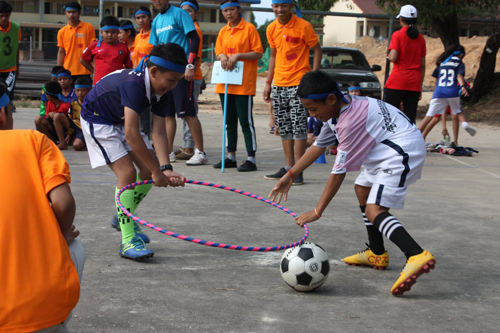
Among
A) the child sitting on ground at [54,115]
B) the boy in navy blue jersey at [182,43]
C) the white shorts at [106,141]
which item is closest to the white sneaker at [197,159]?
the boy in navy blue jersey at [182,43]

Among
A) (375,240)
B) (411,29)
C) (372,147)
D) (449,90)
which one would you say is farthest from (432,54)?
(372,147)

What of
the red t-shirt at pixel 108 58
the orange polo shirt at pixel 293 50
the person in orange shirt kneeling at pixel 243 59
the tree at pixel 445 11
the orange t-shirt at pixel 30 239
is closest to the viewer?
the orange t-shirt at pixel 30 239

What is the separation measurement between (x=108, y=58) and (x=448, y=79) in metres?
6.20

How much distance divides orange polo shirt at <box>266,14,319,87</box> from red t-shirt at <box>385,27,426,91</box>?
7.43ft

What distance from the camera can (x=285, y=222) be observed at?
5.48 metres

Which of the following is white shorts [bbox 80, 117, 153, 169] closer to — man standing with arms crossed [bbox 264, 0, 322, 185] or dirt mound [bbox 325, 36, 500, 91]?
man standing with arms crossed [bbox 264, 0, 322, 185]

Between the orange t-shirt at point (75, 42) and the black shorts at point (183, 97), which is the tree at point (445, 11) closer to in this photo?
the orange t-shirt at point (75, 42)

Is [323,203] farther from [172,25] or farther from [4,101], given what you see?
[172,25]

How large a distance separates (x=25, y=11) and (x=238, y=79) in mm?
53864

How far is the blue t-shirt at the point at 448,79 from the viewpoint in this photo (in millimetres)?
10266

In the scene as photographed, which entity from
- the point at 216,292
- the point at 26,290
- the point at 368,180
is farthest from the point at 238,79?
the point at 26,290

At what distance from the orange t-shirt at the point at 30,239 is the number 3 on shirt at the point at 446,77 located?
9.37m

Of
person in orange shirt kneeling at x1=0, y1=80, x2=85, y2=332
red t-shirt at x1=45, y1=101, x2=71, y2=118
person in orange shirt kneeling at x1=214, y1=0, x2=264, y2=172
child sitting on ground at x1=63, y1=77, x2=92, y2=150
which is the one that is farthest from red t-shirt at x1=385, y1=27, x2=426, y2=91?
person in orange shirt kneeling at x1=0, y1=80, x2=85, y2=332

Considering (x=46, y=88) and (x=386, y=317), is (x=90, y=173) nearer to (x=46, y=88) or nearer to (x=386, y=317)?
(x=46, y=88)
